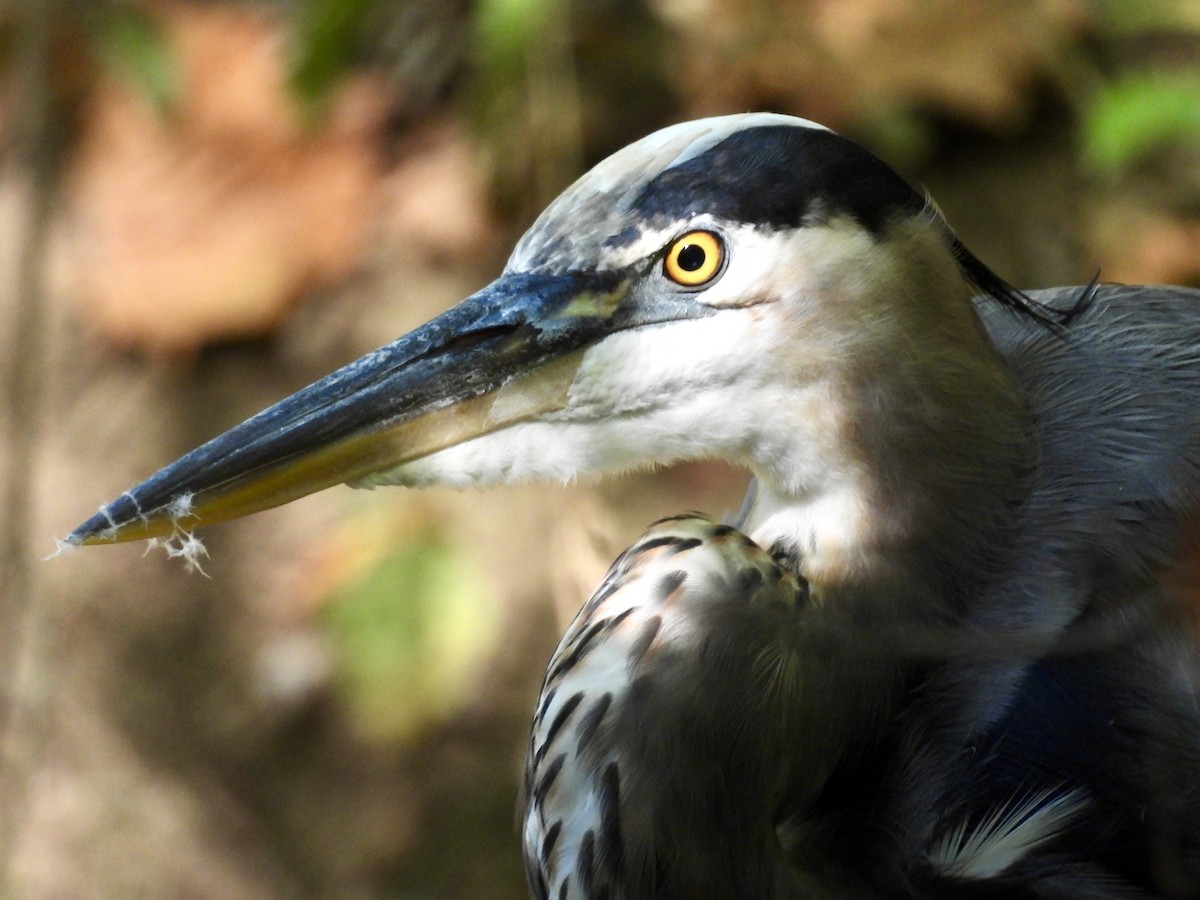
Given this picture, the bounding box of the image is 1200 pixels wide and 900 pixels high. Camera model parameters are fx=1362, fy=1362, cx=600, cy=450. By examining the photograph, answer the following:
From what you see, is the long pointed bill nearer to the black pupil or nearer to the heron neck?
the black pupil

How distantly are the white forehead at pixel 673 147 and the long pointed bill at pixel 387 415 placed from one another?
11 cm

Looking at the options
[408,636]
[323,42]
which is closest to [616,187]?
[408,636]

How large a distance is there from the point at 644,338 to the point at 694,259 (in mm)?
86

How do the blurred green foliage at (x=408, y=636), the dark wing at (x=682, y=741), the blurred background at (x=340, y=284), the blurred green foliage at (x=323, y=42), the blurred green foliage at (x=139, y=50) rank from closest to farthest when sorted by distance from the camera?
the dark wing at (x=682, y=741) → the blurred green foliage at (x=408, y=636) → the blurred background at (x=340, y=284) → the blurred green foliage at (x=323, y=42) → the blurred green foliage at (x=139, y=50)

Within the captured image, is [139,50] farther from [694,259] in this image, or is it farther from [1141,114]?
[694,259]

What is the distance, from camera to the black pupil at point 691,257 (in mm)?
1233

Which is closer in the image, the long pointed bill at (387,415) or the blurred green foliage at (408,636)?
the long pointed bill at (387,415)

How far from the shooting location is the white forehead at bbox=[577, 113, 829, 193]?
1.23 metres

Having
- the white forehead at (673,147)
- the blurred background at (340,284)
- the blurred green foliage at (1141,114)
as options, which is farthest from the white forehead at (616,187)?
the blurred green foliage at (1141,114)

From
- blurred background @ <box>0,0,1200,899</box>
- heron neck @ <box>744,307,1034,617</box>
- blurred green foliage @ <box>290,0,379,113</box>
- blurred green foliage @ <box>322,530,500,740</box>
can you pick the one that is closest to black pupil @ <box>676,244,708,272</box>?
heron neck @ <box>744,307,1034,617</box>

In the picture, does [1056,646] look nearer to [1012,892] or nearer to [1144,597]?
[1144,597]

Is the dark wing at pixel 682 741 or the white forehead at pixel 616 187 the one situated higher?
the white forehead at pixel 616 187

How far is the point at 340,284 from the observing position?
324 cm

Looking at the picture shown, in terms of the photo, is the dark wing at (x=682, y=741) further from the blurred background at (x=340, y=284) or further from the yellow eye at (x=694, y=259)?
the blurred background at (x=340, y=284)
